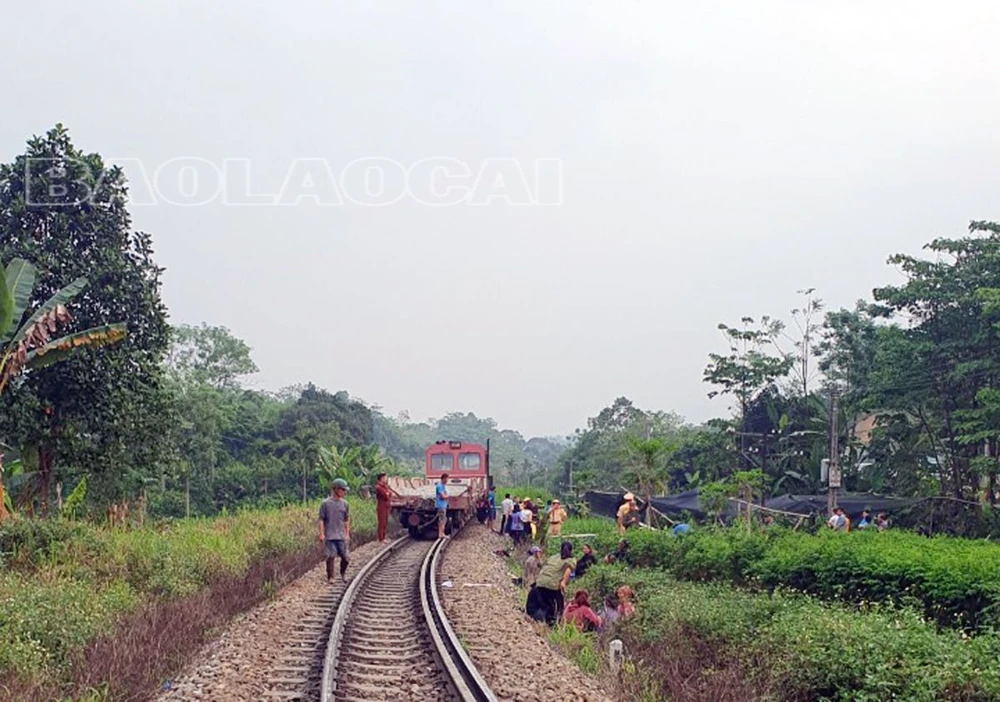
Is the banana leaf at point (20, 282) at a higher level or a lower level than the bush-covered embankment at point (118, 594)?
higher

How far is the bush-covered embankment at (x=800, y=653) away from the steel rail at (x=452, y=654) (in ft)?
5.16

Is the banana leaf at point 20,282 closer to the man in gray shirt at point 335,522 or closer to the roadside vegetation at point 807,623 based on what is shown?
the man in gray shirt at point 335,522

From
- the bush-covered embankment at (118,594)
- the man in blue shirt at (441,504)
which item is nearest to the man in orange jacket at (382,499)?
the man in blue shirt at (441,504)

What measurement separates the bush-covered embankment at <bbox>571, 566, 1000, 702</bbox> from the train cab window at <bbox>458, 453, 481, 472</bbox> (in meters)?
18.1

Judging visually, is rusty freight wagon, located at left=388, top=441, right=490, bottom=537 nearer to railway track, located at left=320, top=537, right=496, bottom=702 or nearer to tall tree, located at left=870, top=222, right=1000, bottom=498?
railway track, located at left=320, top=537, right=496, bottom=702

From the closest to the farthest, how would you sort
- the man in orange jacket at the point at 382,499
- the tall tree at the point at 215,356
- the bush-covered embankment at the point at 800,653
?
the bush-covered embankment at the point at 800,653, the man in orange jacket at the point at 382,499, the tall tree at the point at 215,356

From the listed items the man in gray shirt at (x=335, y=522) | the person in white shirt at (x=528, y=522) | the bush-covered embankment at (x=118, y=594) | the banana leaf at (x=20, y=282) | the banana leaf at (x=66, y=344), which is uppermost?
the banana leaf at (x=20, y=282)

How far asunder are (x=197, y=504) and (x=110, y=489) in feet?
64.1

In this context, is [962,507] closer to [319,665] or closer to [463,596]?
[463,596]

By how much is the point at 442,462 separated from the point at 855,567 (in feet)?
62.4

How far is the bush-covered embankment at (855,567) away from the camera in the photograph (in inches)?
380

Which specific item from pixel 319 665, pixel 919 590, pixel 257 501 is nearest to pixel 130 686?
pixel 319 665

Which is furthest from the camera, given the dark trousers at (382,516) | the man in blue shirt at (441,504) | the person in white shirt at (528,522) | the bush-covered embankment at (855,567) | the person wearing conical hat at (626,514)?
the person wearing conical hat at (626,514)

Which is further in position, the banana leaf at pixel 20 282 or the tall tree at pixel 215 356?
the tall tree at pixel 215 356
